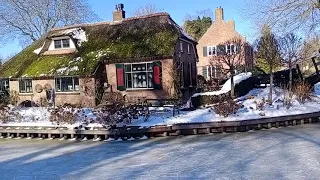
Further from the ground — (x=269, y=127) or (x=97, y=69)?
(x=97, y=69)

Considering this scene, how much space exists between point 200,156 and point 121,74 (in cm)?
1374

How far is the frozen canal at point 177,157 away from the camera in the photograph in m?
8.08

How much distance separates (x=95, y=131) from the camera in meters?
13.8

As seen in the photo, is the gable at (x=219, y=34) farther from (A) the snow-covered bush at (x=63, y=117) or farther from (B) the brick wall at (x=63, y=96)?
(A) the snow-covered bush at (x=63, y=117)

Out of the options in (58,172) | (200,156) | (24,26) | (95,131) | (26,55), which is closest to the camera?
(58,172)

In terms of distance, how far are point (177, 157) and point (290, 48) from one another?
12445 mm

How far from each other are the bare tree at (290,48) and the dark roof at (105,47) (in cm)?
637

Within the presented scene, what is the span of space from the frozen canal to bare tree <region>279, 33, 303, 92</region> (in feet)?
22.2

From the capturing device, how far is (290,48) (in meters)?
19.6

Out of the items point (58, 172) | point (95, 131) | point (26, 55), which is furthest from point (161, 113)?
point (26, 55)

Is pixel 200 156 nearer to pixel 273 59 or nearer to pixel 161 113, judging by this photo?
pixel 161 113

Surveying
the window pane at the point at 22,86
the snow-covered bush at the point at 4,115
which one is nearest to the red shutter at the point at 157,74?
the snow-covered bush at the point at 4,115

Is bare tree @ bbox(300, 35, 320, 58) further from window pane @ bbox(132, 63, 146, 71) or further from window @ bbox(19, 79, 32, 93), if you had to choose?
window @ bbox(19, 79, 32, 93)

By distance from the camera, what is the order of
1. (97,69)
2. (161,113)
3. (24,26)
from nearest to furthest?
(161,113) → (97,69) → (24,26)
